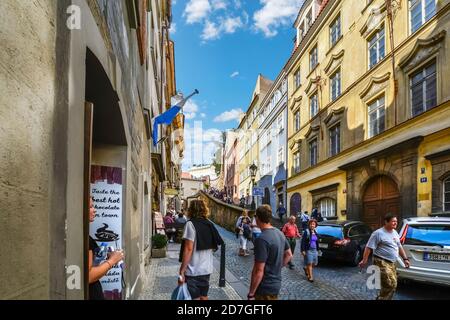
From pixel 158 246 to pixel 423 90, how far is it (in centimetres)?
1247

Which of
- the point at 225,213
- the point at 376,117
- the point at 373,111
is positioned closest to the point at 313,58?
the point at 373,111

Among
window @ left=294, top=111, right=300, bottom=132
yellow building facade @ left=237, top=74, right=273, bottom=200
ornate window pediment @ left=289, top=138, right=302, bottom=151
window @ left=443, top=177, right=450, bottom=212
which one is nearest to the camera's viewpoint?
window @ left=443, top=177, right=450, bottom=212

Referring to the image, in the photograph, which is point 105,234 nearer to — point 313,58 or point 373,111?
point 373,111

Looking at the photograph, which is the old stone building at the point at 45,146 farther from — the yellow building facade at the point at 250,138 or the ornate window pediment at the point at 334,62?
the yellow building facade at the point at 250,138

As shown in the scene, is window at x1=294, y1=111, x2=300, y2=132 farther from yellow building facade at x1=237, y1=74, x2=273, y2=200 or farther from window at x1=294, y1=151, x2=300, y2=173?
yellow building facade at x1=237, y1=74, x2=273, y2=200

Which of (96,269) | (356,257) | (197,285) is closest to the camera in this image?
(96,269)

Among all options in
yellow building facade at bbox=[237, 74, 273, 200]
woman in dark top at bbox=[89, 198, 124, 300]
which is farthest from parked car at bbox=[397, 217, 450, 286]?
yellow building facade at bbox=[237, 74, 273, 200]

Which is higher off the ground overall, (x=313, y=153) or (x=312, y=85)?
(x=312, y=85)

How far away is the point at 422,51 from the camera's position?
14.6 m

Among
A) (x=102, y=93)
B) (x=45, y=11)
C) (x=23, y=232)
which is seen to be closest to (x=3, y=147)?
(x=23, y=232)

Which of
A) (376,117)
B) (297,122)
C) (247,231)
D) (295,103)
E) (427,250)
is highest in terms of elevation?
(295,103)

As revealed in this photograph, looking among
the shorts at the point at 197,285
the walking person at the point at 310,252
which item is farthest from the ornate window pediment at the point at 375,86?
the shorts at the point at 197,285

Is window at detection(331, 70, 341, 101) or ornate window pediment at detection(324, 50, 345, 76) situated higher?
ornate window pediment at detection(324, 50, 345, 76)

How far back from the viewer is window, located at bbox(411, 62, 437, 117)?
14.1 meters
